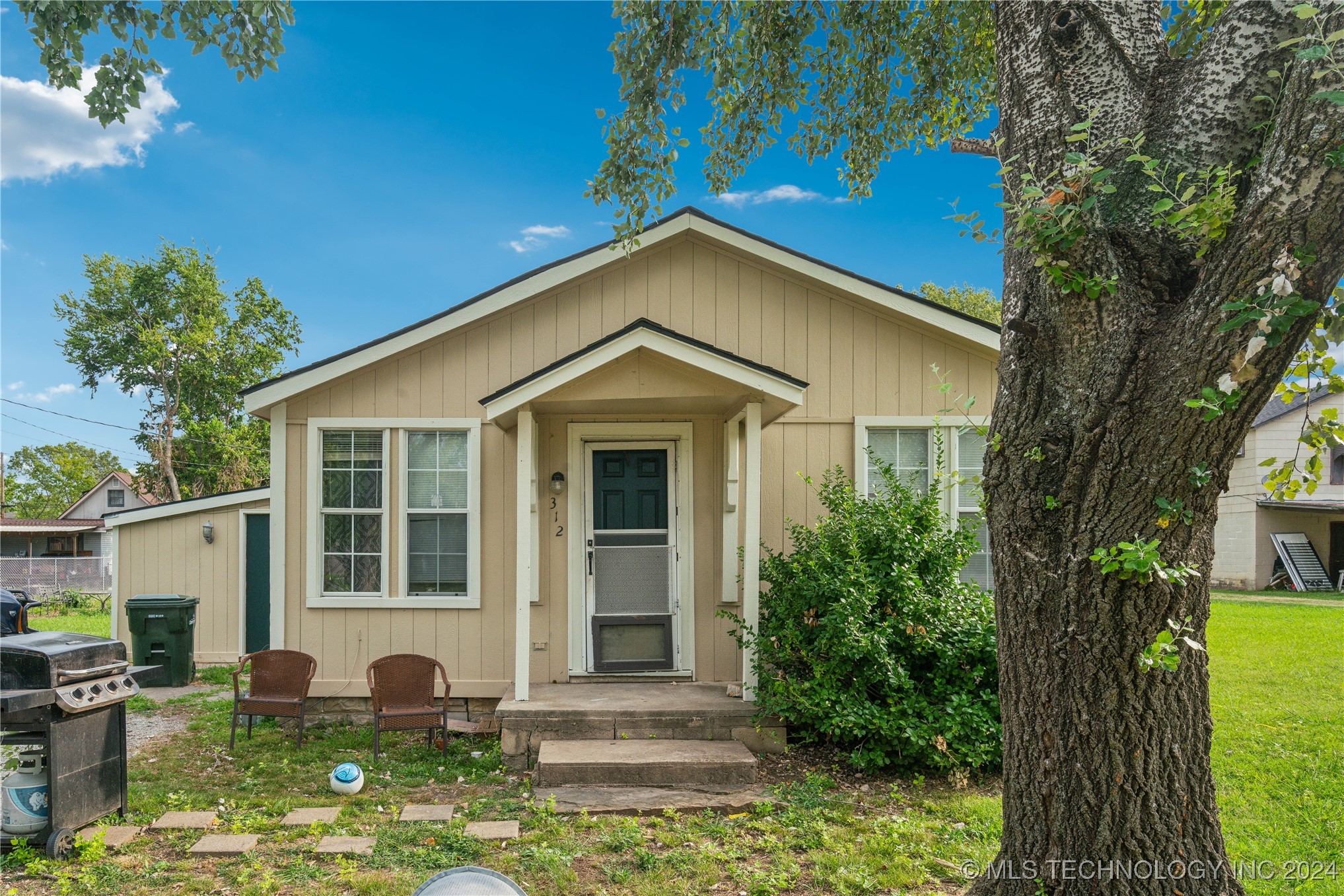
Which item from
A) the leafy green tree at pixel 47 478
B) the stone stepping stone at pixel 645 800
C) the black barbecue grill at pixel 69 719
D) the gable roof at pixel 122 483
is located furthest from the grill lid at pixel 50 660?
the leafy green tree at pixel 47 478

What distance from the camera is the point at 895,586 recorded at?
5.27m

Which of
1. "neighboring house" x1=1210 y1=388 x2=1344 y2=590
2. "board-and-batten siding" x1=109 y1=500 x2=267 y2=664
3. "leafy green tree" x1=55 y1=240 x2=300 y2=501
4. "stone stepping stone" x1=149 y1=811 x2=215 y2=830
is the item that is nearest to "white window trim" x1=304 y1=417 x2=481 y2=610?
"stone stepping stone" x1=149 y1=811 x2=215 y2=830

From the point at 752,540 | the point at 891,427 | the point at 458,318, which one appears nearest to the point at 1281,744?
the point at 891,427

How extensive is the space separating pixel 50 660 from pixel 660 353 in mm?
4029

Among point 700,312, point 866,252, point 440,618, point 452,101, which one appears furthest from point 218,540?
point 866,252

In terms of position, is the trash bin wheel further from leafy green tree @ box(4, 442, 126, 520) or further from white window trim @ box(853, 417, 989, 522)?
leafy green tree @ box(4, 442, 126, 520)

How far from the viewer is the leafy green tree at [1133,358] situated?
2045mm

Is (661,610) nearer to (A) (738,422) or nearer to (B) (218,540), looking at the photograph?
(A) (738,422)

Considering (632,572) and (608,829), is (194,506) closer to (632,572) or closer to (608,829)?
(632,572)

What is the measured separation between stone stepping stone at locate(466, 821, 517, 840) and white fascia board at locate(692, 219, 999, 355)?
484cm

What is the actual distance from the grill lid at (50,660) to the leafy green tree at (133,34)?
8.77 ft

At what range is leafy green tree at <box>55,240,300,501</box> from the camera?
2561cm

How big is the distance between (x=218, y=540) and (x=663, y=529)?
716 centimetres

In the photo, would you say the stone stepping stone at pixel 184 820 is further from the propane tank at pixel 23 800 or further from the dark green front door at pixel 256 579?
the dark green front door at pixel 256 579
